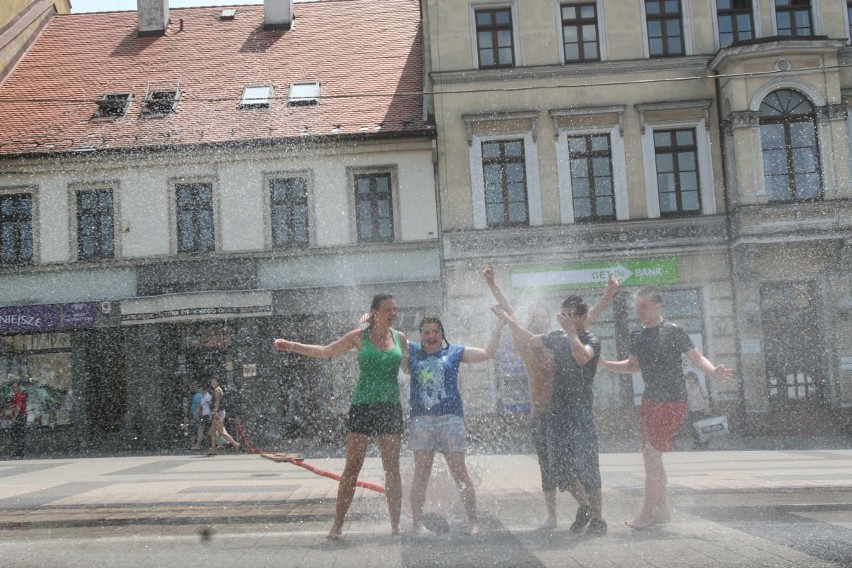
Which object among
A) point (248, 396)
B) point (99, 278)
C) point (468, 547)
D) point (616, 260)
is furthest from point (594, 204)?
point (468, 547)

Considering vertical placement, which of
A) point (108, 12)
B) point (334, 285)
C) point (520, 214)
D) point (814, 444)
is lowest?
point (814, 444)

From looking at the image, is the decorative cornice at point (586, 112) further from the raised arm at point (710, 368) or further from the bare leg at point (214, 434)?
the raised arm at point (710, 368)

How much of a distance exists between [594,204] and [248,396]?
9.34m

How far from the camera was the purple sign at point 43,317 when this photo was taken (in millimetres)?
Result: 21922

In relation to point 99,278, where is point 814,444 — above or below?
below

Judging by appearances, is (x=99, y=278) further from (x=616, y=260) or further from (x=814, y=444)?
(x=814, y=444)

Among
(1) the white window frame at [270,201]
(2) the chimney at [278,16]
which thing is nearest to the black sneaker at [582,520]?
(1) the white window frame at [270,201]

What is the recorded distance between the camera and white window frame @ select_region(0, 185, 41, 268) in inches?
870

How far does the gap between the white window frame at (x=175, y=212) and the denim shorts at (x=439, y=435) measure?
52.8ft

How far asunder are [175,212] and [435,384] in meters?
16.8

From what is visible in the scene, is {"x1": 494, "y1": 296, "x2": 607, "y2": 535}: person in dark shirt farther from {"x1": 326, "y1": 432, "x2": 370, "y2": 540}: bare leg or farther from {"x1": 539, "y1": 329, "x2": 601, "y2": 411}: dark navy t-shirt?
{"x1": 326, "y1": 432, "x2": 370, "y2": 540}: bare leg

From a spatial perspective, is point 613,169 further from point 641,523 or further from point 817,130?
point 641,523

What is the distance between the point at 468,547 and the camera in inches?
242

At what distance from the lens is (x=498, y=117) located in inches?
835
